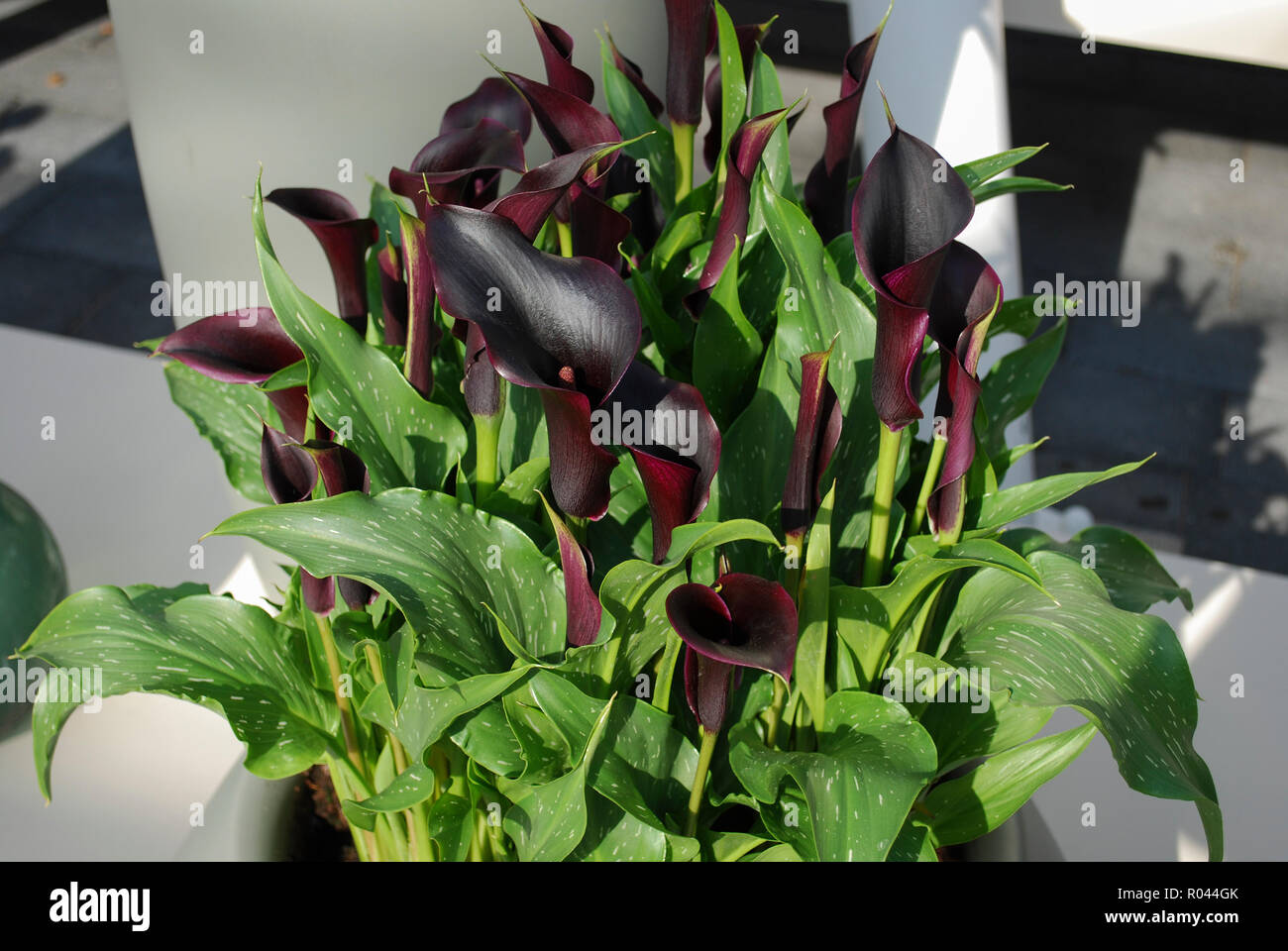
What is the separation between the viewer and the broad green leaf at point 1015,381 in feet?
1.49

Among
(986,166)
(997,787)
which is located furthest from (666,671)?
(986,166)

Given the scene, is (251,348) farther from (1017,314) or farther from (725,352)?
(1017,314)

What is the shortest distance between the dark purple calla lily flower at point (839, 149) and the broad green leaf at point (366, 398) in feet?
0.54

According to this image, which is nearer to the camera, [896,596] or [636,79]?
[896,596]

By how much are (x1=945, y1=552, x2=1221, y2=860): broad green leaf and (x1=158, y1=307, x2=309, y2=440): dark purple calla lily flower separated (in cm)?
24

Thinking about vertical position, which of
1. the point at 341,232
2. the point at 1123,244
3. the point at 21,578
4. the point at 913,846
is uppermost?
the point at 1123,244

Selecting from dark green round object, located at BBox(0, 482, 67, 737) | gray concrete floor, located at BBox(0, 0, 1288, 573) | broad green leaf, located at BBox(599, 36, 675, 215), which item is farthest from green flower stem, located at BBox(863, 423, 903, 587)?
gray concrete floor, located at BBox(0, 0, 1288, 573)

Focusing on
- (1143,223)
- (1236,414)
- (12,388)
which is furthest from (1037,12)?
(12,388)

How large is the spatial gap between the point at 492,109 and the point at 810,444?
205 millimetres

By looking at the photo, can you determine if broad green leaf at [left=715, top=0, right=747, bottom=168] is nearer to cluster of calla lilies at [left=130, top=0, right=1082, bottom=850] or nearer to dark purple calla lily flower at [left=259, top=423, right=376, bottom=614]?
A: cluster of calla lilies at [left=130, top=0, right=1082, bottom=850]

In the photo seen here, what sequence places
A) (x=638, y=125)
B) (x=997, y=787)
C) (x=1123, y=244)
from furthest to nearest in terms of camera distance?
(x=1123, y=244), (x=638, y=125), (x=997, y=787)

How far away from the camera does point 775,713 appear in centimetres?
40

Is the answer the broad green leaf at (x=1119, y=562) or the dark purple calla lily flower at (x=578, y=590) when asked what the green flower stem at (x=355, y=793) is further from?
the broad green leaf at (x=1119, y=562)
